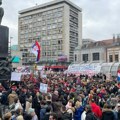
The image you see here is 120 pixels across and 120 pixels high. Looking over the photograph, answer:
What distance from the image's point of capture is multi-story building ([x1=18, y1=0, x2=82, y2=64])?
92.1 m

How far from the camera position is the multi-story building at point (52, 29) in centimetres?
9212

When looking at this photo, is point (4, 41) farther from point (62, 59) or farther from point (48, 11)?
point (48, 11)

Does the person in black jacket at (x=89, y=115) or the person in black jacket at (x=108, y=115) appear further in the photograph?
the person in black jacket at (x=108, y=115)

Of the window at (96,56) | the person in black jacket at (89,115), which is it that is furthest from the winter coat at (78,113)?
the window at (96,56)

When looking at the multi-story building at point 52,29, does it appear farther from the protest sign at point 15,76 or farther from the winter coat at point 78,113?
the winter coat at point 78,113

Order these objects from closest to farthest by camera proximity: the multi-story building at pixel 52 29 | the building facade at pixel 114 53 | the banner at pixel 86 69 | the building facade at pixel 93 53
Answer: the banner at pixel 86 69 < the building facade at pixel 114 53 < the building facade at pixel 93 53 < the multi-story building at pixel 52 29

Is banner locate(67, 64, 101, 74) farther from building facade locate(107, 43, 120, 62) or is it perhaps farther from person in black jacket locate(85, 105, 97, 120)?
building facade locate(107, 43, 120, 62)

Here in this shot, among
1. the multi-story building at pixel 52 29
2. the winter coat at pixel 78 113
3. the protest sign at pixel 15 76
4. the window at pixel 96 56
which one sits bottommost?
the winter coat at pixel 78 113

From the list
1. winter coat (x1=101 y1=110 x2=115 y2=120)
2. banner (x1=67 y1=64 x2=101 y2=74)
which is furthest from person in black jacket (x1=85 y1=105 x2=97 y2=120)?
banner (x1=67 y1=64 x2=101 y2=74)

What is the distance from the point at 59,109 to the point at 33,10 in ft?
330

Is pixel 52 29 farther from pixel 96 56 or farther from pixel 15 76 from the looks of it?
pixel 15 76

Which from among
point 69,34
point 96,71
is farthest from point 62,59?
point 96,71

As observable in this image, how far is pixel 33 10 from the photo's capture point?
104 m

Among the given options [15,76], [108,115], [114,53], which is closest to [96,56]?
[114,53]
